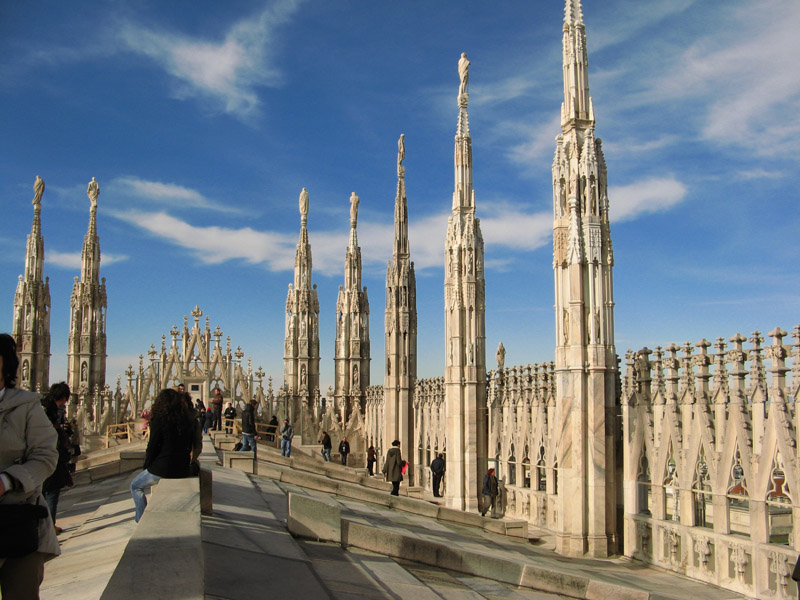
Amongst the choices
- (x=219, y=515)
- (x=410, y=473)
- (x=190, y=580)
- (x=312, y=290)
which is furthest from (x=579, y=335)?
(x=312, y=290)

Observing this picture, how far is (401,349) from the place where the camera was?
1076 inches

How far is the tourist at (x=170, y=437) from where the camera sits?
7793mm

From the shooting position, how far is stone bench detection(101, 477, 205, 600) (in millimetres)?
4062

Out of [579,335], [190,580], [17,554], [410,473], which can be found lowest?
[410,473]

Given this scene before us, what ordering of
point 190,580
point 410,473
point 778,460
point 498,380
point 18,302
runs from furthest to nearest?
point 18,302 < point 410,473 < point 498,380 < point 778,460 < point 190,580

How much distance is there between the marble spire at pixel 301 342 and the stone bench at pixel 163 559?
29.1m

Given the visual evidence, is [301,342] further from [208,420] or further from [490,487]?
[490,487]

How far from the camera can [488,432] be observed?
21.5 meters

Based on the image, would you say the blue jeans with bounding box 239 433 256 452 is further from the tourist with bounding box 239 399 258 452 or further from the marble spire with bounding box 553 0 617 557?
the marble spire with bounding box 553 0 617 557

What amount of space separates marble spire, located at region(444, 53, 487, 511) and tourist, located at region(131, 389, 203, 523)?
13942 mm

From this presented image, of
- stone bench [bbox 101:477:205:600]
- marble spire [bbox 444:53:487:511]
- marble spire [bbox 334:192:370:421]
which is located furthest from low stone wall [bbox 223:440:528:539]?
marble spire [bbox 334:192:370:421]

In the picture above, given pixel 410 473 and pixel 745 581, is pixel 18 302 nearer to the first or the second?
pixel 410 473

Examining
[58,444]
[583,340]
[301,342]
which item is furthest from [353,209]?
[58,444]

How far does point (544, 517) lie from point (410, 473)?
9.65 m
